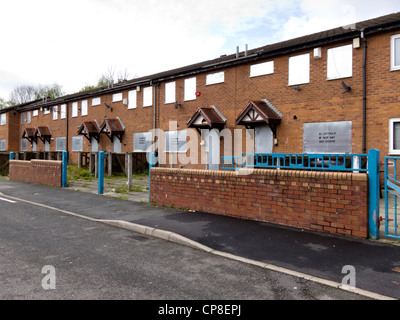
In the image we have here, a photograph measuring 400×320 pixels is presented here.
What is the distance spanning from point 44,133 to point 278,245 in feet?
101

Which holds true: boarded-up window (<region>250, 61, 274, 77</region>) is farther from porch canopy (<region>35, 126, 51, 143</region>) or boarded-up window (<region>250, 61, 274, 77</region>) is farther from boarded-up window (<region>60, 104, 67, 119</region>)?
porch canopy (<region>35, 126, 51, 143</region>)

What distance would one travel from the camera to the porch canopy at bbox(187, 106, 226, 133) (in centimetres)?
1564

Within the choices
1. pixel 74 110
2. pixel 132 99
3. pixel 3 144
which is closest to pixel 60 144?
pixel 74 110

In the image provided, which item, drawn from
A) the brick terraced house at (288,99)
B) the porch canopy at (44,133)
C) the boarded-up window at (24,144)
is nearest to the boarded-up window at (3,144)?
the boarded-up window at (24,144)

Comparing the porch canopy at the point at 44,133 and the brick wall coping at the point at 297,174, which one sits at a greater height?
the porch canopy at the point at 44,133

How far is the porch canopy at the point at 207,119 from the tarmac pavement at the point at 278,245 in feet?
27.0

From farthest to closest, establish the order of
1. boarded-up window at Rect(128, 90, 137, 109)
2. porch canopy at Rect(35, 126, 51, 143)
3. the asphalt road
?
1. porch canopy at Rect(35, 126, 51, 143)
2. boarded-up window at Rect(128, 90, 137, 109)
3. the asphalt road

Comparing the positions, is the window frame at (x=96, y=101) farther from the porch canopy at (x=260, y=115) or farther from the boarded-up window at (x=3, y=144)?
the boarded-up window at (x=3, y=144)

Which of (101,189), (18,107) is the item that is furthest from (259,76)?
(18,107)

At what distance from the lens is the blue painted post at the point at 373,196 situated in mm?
5074

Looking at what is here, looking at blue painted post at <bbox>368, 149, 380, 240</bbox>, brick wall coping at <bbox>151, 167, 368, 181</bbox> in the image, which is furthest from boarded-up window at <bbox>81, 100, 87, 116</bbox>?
blue painted post at <bbox>368, 149, 380, 240</bbox>

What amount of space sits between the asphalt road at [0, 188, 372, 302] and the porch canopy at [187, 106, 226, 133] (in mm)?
10510

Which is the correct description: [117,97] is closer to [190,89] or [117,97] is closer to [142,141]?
[142,141]
